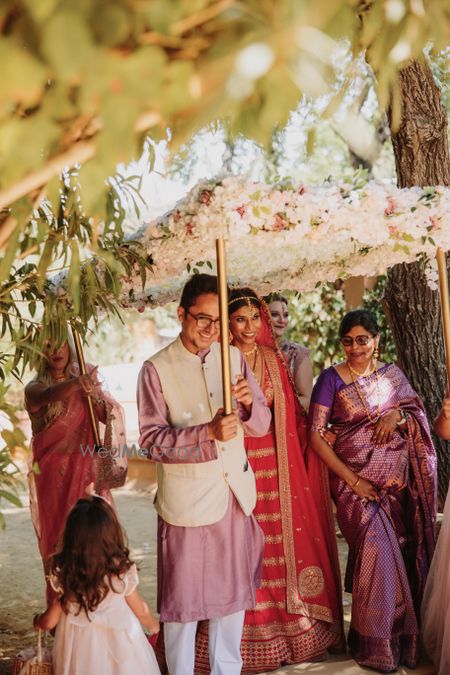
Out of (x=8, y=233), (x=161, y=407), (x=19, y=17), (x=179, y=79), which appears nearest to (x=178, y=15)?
(x=179, y=79)

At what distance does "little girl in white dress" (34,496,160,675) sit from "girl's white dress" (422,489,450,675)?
1836mm

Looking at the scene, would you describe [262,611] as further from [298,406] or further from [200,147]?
[200,147]

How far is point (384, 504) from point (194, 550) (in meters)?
1.37

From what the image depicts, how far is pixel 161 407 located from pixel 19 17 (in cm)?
278

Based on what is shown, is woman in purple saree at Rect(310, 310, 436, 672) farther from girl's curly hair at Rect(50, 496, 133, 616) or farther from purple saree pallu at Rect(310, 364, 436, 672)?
girl's curly hair at Rect(50, 496, 133, 616)

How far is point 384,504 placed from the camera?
196 inches

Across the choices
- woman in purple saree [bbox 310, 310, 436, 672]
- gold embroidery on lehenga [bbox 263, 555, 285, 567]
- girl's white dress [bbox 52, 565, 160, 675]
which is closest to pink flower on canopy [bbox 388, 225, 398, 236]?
woman in purple saree [bbox 310, 310, 436, 672]

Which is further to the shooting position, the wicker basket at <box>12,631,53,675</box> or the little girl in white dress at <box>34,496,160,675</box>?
the wicker basket at <box>12,631,53,675</box>

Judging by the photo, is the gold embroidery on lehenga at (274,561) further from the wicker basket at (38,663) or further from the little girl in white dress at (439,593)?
the wicker basket at (38,663)

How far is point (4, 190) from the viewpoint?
172cm

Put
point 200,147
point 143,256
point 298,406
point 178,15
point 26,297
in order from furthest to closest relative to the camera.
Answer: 1. point 200,147
2. point 298,406
3. point 143,256
4. point 26,297
5. point 178,15

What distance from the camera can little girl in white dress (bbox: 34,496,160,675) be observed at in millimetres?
3502

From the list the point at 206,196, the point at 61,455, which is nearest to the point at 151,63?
the point at 206,196

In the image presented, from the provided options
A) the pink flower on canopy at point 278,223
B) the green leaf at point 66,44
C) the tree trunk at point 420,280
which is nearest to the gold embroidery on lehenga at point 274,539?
the pink flower on canopy at point 278,223
